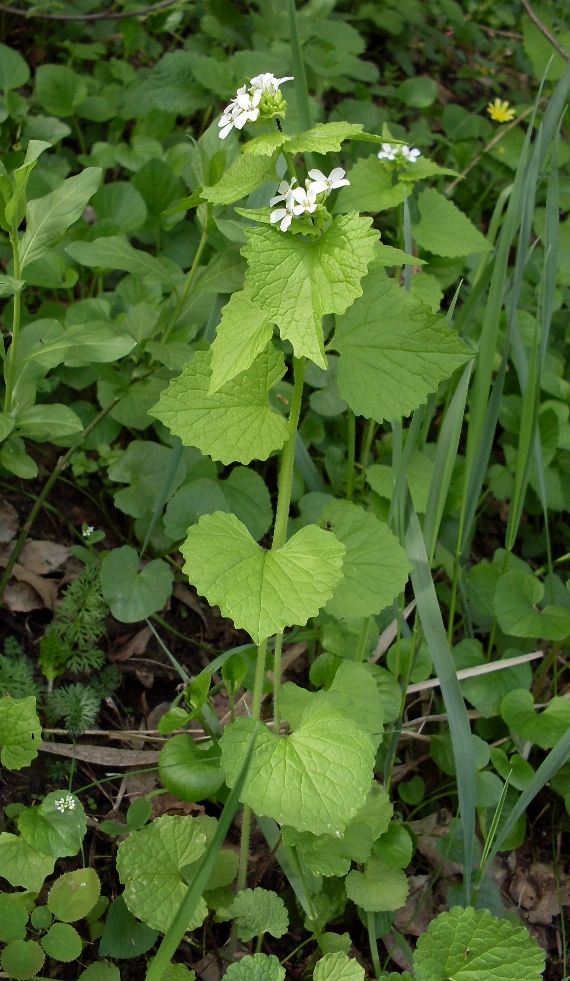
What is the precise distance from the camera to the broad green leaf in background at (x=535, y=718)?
1828 mm

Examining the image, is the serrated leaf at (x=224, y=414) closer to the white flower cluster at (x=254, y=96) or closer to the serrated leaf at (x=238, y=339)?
the serrated leaf at (x=238, y=339)

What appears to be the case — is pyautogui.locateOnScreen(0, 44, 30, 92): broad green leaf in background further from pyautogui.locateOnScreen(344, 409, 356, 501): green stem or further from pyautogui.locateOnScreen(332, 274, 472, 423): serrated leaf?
pyautogui.locateOnScreen(332, 274, 472, 423): serrated leaf

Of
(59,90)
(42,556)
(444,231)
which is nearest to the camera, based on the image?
(42,556)

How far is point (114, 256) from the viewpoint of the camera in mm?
1981

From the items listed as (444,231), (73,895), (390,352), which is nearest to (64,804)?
(73,895)

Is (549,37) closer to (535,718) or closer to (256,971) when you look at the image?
(535,718)

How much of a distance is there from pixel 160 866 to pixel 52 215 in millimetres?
1347

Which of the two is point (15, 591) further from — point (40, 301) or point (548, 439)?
point (548, 439)

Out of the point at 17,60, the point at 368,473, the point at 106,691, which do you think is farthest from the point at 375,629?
the point at 17,60

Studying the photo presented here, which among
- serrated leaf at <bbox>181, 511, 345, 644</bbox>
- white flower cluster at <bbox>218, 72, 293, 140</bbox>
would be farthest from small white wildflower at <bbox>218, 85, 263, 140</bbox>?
serrated leaf at <bbox>181, 511, 345, 644</bbox>

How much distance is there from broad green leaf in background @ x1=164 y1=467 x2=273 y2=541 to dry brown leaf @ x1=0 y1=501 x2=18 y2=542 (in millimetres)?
394

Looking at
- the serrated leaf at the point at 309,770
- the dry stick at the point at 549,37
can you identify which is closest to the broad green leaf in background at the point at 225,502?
the serrated leaf at the point at 309,770

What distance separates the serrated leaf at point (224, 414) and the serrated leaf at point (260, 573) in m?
0.13

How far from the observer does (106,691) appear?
1.92m
